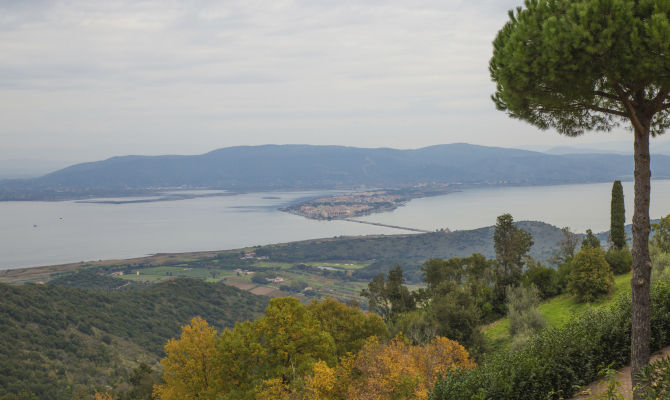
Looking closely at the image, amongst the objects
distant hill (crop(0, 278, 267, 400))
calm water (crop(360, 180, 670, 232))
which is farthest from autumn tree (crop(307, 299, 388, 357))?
calm water (crop(360, 180, 670, 232))

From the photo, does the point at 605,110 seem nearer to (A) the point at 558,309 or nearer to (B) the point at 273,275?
(A) the point at 558,309

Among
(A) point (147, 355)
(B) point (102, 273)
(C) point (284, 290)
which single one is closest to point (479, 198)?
(C) point (284, 290)

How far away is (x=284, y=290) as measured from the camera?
72438mm

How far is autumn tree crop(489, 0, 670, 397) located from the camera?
193 inches

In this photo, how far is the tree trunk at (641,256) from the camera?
5.73 m

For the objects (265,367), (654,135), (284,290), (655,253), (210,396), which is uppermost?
(654,135)

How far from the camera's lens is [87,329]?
4516cm

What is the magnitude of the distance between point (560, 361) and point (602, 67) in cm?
450

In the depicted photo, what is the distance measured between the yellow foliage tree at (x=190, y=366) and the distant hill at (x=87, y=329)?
517 inches

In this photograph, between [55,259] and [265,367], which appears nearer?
[265,367]

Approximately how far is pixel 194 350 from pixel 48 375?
84.7 ft

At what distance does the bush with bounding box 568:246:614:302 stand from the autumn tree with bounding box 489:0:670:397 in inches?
556

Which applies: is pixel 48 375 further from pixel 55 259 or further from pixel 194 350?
pixel 55 259

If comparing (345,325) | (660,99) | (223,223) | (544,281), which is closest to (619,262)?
(544,281)
